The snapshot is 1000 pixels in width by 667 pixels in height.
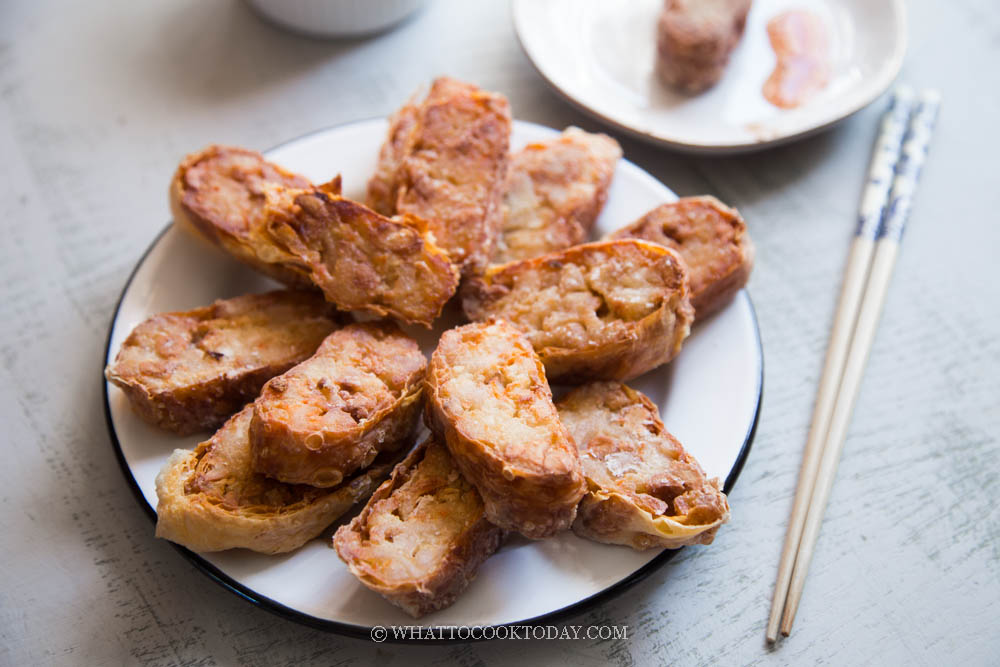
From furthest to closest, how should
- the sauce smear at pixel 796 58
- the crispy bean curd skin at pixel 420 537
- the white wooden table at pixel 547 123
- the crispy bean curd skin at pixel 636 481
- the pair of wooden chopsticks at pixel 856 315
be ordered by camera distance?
the sauce smear at pixel 796 58, the pair of wooden chopsticks at pixel 856 315, the white wooden table at pixel 547 123, the crispy bean curd skin at pixel 636 481, the crispy bean curd skin at pixel 420 537

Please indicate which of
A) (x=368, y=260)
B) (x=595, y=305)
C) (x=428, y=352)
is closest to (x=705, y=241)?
(x=595, y=305)

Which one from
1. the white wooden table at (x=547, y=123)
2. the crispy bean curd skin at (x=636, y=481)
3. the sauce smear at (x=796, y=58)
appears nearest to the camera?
the crispy bean curd skin at (x=636, y=481)

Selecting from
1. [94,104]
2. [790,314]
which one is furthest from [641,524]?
[94,104]

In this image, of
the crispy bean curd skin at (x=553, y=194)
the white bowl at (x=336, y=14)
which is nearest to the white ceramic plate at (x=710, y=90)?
the crispy bean curd skin at (x=553, y=194)

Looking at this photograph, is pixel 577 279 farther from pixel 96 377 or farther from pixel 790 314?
pixel 96 377

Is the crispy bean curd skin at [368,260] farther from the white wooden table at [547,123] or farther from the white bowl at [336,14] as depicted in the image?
the white bowl at [336,14]

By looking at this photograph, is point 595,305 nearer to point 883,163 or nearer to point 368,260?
point 368,260

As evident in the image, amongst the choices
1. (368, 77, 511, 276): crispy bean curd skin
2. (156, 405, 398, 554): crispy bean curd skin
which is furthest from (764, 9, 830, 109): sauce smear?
(156, 405, 398, 554): crispy bean curd skin

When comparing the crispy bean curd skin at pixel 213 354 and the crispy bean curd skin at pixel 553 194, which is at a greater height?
the crispy bean curd skin at pixel 553 194

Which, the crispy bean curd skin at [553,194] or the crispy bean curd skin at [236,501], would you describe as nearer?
the crispy bean curd skin at [236,501]
